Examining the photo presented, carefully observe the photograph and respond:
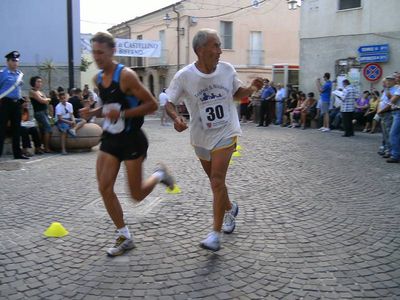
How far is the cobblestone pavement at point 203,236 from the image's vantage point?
348 centimetres

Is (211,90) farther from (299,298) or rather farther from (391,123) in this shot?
(391,123)

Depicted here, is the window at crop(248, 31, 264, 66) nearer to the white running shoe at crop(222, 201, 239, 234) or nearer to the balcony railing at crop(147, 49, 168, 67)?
the balcony railing at crop(147, 49, 168, 67)

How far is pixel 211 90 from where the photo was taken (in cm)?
421

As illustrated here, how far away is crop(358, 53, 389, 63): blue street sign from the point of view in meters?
17.5

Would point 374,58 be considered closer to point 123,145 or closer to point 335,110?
point 335,110

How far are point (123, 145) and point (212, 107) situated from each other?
905 millimetres

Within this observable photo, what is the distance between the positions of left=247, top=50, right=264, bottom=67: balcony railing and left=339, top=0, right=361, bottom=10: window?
15892mm

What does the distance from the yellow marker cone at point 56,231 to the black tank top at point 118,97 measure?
1395mm

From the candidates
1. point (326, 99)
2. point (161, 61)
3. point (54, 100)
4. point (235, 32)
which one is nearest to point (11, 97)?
point (54, 100)

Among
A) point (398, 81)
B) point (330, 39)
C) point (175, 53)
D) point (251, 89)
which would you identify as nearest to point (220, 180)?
point (251, 89)

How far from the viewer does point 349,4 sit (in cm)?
1927

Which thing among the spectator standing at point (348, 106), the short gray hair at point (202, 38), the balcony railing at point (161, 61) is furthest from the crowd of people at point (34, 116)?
the balcony railing at point (161, 61)

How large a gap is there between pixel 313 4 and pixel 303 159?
13.1m

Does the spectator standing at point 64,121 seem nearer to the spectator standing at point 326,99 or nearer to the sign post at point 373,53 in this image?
the spectator standing at point 326,99
